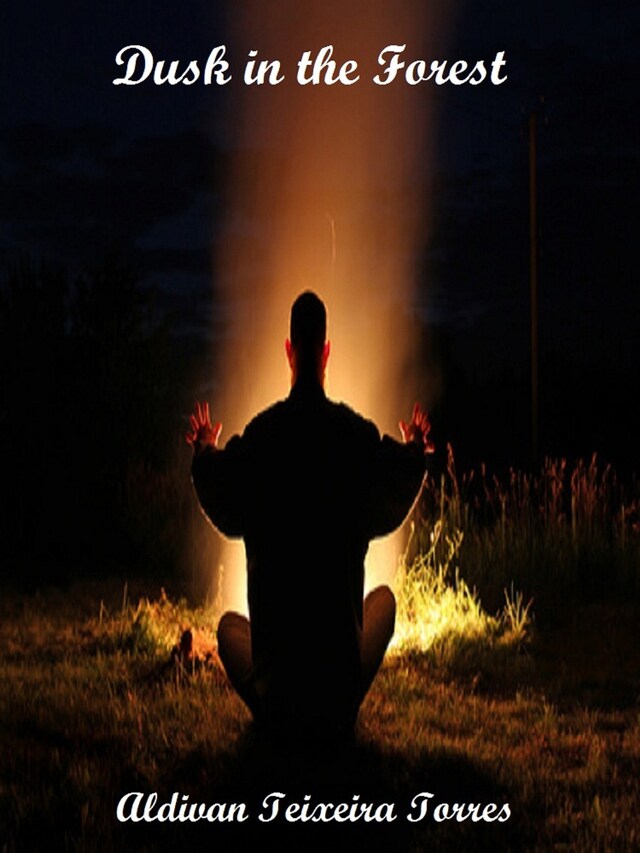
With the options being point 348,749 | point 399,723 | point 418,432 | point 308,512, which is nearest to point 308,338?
point 418,432

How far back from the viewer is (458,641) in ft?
24.2

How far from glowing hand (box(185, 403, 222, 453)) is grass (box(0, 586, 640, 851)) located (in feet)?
4.36

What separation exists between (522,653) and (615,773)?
226 cm

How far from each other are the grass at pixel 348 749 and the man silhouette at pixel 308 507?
1.59 ft

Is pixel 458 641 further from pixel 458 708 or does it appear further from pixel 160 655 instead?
pixel 160 655

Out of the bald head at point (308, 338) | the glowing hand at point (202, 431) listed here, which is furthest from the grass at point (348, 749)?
the bald head at point (308, 338)

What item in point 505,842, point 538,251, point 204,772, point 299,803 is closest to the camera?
point 505,842

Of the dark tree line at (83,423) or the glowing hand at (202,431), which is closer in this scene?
the glowing hand at (202,431)

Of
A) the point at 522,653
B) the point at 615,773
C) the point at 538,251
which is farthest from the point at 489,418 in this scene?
the point at 615,773

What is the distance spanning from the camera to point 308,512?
463 cm

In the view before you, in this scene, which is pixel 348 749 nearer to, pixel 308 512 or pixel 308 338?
pixel 308 512

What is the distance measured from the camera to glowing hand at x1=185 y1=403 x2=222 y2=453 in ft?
15.6

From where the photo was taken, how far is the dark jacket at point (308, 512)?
4625 mm

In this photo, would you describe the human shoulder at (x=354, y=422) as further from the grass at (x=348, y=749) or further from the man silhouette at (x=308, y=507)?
the grass at (x=348, y=749)
